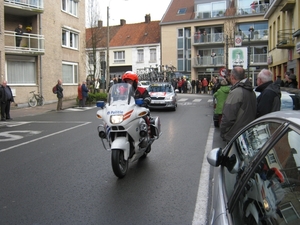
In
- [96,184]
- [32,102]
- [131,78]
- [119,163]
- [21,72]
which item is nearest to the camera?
[96,184]

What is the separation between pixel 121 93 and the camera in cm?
623

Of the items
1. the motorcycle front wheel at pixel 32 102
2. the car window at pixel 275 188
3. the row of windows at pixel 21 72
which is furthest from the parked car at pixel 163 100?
the car window at pixel 275 188

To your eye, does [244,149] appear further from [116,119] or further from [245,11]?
[245,11]

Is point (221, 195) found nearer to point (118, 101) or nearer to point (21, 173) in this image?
point (118, 101)

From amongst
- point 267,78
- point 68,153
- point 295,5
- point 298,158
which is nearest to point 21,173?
point 68,153

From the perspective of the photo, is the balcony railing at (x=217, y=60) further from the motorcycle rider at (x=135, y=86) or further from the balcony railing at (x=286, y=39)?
the motorcycle rider at (x=135, y=86)

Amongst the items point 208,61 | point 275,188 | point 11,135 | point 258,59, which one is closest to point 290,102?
point 275,188

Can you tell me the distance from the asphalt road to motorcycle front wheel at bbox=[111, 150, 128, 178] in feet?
0.45

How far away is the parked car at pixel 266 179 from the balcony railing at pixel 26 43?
21919mm

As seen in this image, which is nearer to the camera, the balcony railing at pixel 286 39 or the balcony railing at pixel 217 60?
the balcony railing at pixel 286 39

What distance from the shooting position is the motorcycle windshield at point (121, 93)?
20.3 feet

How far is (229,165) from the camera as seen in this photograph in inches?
112

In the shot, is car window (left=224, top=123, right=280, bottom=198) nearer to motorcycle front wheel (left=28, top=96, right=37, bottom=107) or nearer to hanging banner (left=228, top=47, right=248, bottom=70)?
hanging banner (left=228, top=47, right=248, bottom=70)

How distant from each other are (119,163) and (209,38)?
1696 inches
